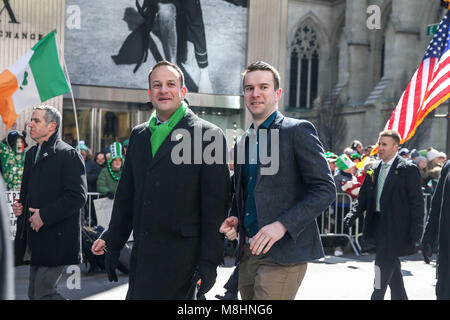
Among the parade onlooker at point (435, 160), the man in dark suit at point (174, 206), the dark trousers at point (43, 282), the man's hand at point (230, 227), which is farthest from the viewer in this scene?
the parade onlooker at point (435, 160)

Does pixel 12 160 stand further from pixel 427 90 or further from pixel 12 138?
pixel 427 90

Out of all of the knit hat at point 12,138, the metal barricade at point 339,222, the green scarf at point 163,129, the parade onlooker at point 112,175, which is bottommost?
the metal barricade at point 339,222

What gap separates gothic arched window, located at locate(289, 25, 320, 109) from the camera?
139ft

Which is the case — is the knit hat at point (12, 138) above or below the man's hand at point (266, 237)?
above

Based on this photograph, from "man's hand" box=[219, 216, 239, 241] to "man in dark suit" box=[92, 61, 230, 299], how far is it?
0.34ft

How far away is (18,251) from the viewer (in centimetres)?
514

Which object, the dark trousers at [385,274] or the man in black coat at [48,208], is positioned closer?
the man in black coat at [48,208]

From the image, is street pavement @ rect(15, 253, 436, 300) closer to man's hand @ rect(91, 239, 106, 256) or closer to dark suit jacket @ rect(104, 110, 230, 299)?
man's hand @ rect(91, 239, 106, 256)

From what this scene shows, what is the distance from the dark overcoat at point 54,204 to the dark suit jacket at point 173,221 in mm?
1419

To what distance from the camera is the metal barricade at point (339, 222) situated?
10.9m

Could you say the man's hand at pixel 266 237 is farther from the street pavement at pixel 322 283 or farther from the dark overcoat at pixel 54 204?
the street pavement at pixel 322 283

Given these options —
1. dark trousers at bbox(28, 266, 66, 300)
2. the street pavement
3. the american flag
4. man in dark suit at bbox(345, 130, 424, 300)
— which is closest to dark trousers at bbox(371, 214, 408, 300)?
man in dark suit at bbox(345, 130, 424, 300)

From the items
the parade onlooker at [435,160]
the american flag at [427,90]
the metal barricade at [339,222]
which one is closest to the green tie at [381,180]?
the american flag at [427,90]

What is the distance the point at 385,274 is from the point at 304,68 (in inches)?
1474
